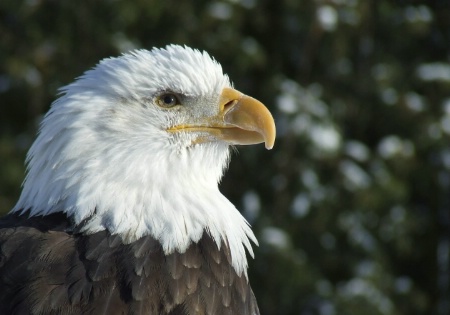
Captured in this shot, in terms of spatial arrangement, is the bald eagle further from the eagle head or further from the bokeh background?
the bokeh background

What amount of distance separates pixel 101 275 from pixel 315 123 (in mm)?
5501

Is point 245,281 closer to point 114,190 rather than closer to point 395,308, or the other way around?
point 114,190

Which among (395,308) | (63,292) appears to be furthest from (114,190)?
(395,308)

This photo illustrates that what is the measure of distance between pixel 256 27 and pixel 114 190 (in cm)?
604

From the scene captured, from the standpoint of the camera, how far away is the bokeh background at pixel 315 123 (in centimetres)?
862

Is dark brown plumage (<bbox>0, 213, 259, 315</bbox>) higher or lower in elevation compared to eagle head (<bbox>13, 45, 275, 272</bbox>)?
lower

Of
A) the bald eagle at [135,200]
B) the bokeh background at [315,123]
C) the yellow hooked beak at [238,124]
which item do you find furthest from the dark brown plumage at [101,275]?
the bokeh background at [315,123]

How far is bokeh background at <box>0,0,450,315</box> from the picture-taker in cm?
862

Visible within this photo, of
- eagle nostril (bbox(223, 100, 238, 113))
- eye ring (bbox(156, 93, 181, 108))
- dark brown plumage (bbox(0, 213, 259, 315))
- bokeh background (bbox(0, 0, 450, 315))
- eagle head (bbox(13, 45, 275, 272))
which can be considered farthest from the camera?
bokeh background (bbox(0, 0, 450, 315))

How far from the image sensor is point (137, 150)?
3.55 meters

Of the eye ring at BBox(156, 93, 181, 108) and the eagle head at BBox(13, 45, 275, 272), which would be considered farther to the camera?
the eye ring at BBox(156, 93, 181, 108)

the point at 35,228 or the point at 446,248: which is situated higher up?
the point at 35,228

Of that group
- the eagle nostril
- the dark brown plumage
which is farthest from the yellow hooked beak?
the dark brown plumage

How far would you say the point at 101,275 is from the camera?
3297mm
